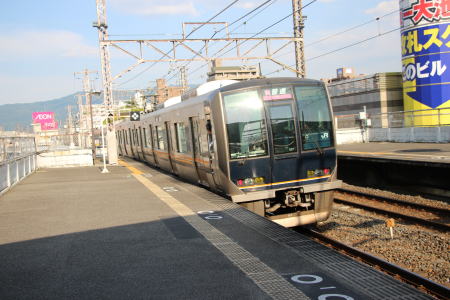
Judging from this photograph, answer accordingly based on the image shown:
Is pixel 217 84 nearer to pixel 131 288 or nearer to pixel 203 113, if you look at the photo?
pixel 203 113

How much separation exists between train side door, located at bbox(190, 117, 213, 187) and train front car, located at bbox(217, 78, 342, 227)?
136cm

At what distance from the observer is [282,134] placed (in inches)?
365

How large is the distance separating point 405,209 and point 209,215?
20.6 ft

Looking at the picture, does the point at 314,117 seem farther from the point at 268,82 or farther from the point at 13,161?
the point at 13,161

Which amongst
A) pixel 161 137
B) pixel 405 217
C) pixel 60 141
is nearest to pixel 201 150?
pixel 405 217

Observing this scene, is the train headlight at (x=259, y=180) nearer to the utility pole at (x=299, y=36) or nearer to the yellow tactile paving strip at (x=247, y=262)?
the yellow tactile paving strip at (x=247, y=262)

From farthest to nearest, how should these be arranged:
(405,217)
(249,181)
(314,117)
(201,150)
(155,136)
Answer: (155,136) → (201,150) → (405,217) → (314,117) → (249,181)

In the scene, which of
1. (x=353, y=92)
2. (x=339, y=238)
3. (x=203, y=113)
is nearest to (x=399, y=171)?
(x=339, y=238)

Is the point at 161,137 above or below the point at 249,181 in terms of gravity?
above

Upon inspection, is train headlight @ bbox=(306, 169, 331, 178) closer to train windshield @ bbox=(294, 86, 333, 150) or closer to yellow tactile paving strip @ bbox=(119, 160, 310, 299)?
train windshield @ bbox=(294, 86, 333, 150)

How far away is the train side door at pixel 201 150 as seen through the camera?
34.2ft

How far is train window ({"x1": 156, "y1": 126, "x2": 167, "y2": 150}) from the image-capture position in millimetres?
16325

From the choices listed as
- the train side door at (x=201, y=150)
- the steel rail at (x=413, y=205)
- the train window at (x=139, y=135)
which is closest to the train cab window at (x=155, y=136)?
the train window at (x=139, y=135)

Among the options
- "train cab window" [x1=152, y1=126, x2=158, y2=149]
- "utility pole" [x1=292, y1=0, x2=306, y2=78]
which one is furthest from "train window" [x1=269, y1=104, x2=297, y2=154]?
"utility pole" [x1=292, y1=0, x2=306, y2=78]
